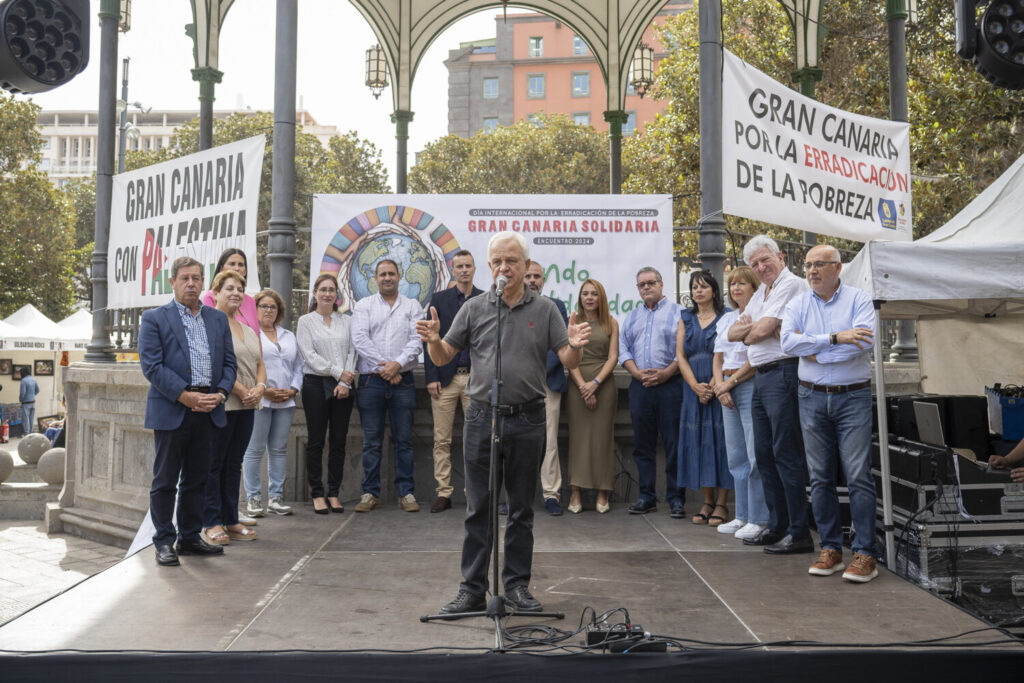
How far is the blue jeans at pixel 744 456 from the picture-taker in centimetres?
623

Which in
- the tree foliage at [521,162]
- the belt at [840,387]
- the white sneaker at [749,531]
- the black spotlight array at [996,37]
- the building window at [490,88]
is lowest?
the white sneaker at [749,531]

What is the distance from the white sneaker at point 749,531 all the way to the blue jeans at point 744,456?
35 millimetres

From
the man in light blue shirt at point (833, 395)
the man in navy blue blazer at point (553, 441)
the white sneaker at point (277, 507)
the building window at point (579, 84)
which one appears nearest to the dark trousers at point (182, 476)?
the white sneaker at point (277, 507)

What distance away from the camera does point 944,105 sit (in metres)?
15.2

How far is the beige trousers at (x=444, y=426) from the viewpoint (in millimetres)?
7281

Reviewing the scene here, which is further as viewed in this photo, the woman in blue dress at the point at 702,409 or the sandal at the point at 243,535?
the woman in blue dress at the point at 702,409

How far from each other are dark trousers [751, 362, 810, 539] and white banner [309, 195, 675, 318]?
2.57m

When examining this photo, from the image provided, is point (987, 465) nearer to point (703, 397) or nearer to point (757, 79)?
point (703, 397)

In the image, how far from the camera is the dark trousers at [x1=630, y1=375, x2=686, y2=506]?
23.3 feet

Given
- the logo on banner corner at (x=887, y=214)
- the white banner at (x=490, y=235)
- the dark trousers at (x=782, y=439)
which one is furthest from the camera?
the white banner at (x=490, y=235)

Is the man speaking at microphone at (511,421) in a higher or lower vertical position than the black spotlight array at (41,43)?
lower

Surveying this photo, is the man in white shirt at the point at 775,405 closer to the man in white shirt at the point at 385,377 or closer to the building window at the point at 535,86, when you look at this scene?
the man in white shirt at the point at 385,377

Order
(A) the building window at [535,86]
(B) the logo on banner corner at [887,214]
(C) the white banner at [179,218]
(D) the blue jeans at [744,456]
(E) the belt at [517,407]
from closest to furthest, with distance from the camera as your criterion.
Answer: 1. (E) the belt at [517,407]
2. (D) the blue jeans at [744,456]
3. (C) the white banner at [179,218]
4. (B) the logo on banner corner at [887,214]
5. (A) the building window at [535,86]

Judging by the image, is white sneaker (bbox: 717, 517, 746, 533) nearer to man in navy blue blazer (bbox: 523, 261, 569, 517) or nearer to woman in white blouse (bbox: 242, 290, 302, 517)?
man in navy blue blazer (bbox: 523, 261, 569, 517)
